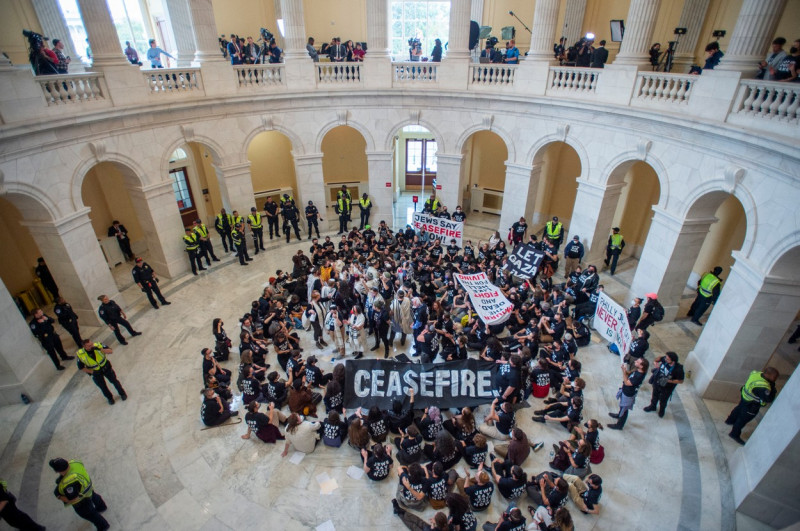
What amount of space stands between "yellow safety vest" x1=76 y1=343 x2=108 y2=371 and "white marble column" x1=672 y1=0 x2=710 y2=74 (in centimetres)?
1975

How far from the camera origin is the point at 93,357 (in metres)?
9.87

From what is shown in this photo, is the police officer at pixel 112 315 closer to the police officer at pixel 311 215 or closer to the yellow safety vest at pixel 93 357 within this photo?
the yellow safety vest at pixel 93 357

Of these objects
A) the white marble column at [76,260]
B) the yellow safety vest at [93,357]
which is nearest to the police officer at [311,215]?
the white marble column at [76,260]

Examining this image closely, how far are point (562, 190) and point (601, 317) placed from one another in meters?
10.1

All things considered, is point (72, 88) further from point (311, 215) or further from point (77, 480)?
point (77, 480)

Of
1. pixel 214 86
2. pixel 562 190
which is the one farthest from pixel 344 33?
pixel 562 190

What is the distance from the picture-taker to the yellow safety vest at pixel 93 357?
979 cm

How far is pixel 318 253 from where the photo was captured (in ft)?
48.4

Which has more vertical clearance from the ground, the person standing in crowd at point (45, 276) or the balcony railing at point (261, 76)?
the balcony railing at point (261, 76)

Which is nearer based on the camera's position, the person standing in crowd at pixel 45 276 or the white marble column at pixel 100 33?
the white marble column at pixel 100 33

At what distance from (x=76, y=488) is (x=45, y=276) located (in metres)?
9.64

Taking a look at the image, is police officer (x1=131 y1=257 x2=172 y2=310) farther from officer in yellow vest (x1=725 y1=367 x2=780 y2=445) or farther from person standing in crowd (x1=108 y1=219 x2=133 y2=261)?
officer in yellow vest (x1=725 y1=367 x2=780 y2=445)

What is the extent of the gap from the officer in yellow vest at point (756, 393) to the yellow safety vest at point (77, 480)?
40.6 feet

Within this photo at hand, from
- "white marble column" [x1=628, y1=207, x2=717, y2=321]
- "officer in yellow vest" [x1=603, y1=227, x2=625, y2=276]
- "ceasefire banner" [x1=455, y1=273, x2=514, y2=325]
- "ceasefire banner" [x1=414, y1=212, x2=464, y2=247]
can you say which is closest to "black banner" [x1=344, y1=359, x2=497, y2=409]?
"ceasefire banner" [x1=455, y1=273, x2=514, y2=325]
